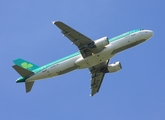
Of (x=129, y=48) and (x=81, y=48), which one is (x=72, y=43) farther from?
(x=129, y=48)

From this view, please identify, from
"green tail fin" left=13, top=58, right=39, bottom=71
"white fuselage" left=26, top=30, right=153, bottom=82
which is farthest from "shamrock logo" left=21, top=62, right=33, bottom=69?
"white fuselage" left=26, top=30, right=153, bottom=82

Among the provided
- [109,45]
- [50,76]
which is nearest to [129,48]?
[109,45]

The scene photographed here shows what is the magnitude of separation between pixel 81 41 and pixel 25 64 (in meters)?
13.7

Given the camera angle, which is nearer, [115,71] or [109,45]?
[109,45]

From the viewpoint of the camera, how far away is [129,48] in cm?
8475

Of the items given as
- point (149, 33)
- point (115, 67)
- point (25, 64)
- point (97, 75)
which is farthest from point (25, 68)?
point (149, 33)

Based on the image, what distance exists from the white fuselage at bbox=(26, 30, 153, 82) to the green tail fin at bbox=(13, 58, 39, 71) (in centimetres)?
387

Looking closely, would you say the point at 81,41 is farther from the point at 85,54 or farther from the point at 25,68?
the point at 25,68

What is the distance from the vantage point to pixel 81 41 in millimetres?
82812

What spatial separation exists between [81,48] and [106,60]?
690 centimetres

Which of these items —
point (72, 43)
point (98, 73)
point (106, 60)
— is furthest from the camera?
point (98, 73)

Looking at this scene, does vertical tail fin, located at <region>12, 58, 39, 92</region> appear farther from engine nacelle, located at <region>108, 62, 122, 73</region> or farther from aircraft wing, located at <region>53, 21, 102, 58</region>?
engine nacelle, located at <region>108, 62, 122, 73</region>

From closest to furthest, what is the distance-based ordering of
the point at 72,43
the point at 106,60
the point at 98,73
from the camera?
1. the point at 72,43
2. the point at 106,60
3. the point at 98,73

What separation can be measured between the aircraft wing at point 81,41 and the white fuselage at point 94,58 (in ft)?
3.44
